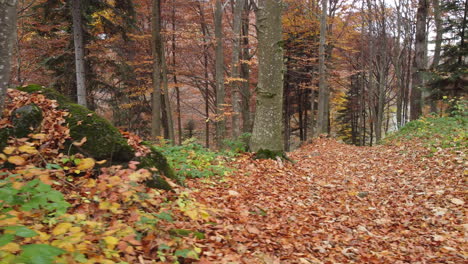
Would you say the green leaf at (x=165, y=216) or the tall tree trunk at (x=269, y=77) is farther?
the tall tree trunk at (x=269, y=77)

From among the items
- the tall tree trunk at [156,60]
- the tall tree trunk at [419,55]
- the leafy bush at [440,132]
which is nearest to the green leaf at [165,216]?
the leafy bush at [440,132]

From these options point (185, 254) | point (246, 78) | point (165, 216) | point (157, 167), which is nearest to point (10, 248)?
point (185, 254)

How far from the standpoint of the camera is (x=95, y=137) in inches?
159

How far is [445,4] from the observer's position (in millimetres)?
13531

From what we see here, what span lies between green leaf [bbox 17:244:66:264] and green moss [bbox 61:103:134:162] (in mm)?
2402

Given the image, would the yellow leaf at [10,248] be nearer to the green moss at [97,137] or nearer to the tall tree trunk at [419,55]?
the green moss at [97,137]

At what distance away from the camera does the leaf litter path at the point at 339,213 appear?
3406 mm

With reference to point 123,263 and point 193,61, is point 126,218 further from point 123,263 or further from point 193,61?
point 193,61

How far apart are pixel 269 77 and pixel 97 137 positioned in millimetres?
4463

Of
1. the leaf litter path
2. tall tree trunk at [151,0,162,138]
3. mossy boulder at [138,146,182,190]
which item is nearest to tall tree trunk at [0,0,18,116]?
mossy boulder at [138,146,182,190]

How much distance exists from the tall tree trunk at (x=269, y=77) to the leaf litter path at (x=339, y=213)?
27.8 inches

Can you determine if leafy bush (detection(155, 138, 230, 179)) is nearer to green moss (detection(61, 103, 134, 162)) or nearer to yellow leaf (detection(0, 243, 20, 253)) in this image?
green moss (detection(61, 103, 134, 162))

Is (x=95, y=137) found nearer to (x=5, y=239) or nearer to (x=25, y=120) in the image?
(x=25, y=120)

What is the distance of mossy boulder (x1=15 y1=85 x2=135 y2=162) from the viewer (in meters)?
3.90
